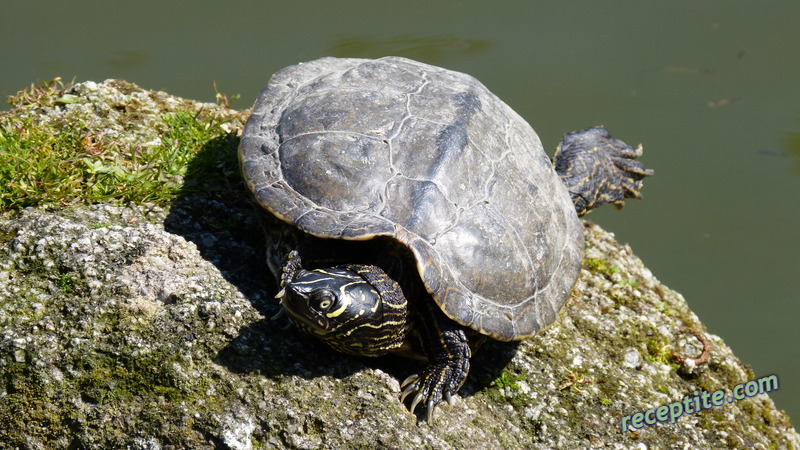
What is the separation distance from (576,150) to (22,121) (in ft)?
11.5

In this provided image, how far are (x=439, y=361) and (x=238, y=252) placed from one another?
45.1 inches

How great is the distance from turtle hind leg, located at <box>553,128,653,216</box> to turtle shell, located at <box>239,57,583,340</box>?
81 centimetres

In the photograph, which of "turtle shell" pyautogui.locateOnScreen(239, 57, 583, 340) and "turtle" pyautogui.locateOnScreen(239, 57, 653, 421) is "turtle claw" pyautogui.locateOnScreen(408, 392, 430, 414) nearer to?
"turtle" pyautogui.locateOnScreen(239, 57, 653, 421)

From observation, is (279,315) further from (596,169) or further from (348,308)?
(596,169)

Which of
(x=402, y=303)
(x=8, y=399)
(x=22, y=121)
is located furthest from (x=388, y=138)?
(x=22, y=121)

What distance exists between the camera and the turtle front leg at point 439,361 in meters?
3.08

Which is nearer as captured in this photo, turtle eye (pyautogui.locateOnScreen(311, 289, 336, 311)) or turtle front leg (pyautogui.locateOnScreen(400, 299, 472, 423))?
turtle eye (pyautogui.locateOnScreen(311, 289, 336, 311))

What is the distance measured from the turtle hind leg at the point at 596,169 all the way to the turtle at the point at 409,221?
2.89 ft

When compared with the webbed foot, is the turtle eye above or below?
above

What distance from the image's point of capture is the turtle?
121 inches

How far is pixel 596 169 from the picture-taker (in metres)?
5.02

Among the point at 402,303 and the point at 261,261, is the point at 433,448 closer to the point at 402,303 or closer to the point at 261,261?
the point at 402,303

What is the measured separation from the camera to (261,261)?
3580 mm

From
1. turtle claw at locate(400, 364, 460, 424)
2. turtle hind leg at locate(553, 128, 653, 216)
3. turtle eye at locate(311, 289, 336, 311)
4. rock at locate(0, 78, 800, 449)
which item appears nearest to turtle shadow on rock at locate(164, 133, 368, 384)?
rock at locate(0, 78, 800, 449)
